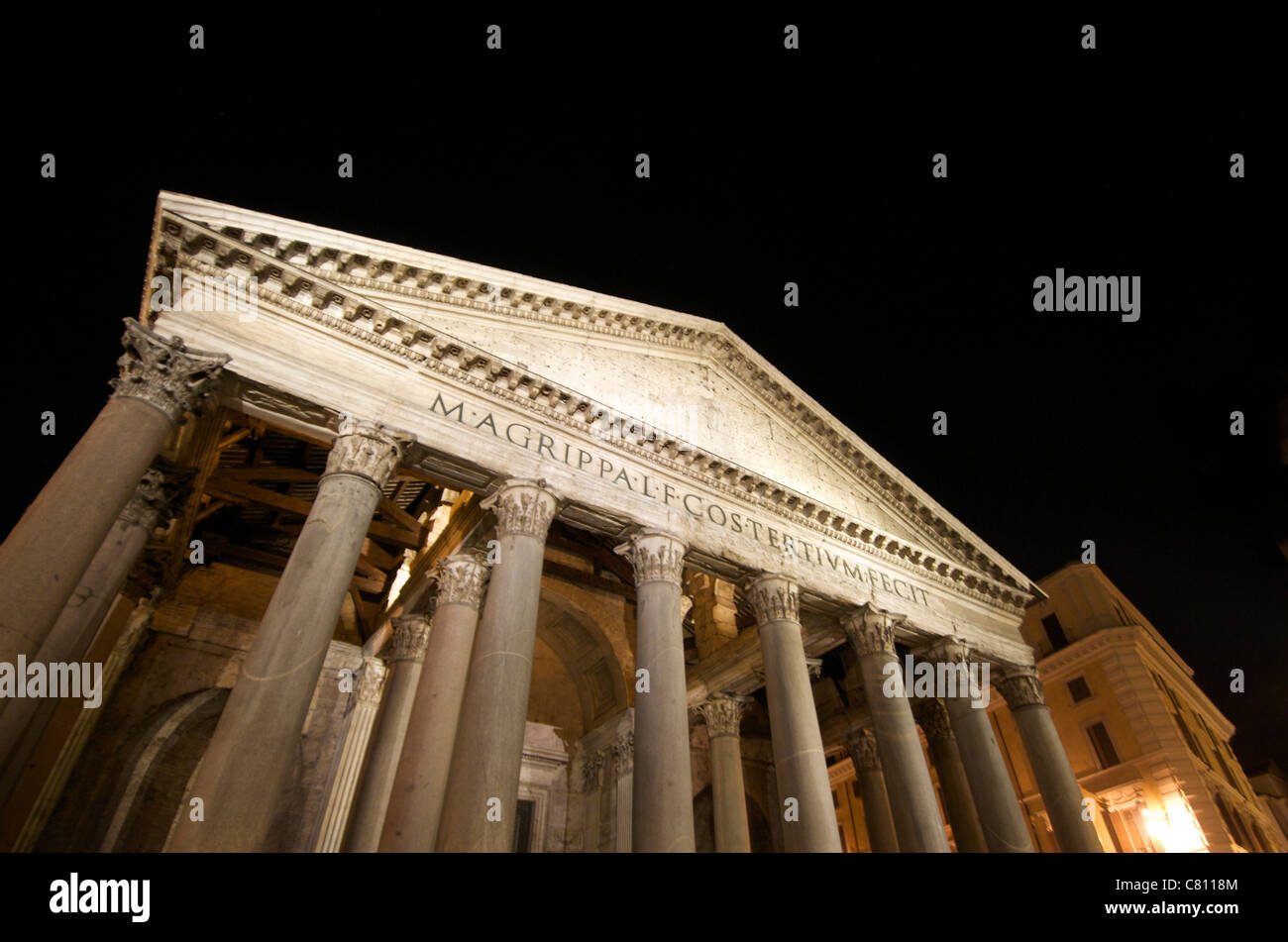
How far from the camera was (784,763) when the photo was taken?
30.3 ft

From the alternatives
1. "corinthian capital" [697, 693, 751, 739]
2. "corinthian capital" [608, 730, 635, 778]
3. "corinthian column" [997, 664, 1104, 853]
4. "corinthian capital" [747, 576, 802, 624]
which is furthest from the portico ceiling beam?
"corinthian column" [997, 664, 1104, 853]

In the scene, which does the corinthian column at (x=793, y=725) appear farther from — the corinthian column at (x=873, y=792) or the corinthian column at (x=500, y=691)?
the corinthian column at (x=873, y=792)

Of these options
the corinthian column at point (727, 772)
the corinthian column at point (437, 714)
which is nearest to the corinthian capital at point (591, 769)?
the corinthian column at point (727, 772)

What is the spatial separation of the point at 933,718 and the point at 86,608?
15417 mm

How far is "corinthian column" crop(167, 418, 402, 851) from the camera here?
5633 millimetres

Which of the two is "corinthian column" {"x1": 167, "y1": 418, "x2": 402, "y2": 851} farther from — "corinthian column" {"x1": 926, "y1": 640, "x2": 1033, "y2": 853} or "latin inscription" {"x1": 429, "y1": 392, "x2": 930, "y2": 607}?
"corinthian column" {"x1": 926, "y1": 640, "x2": 1033, "y2": 853}

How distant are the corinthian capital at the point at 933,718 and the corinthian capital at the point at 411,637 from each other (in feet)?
34.3

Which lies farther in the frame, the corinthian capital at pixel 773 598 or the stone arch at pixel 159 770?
the stone arch at pixel 159 770

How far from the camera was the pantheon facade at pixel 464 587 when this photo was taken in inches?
278

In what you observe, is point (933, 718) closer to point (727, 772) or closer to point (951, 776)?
point (951, 776)

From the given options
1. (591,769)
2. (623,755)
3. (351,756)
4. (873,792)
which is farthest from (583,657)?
(873,792)

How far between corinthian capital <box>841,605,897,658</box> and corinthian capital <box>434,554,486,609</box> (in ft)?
A: 21.6

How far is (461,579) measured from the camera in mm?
9930

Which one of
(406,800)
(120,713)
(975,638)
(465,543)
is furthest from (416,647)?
(975,638)
